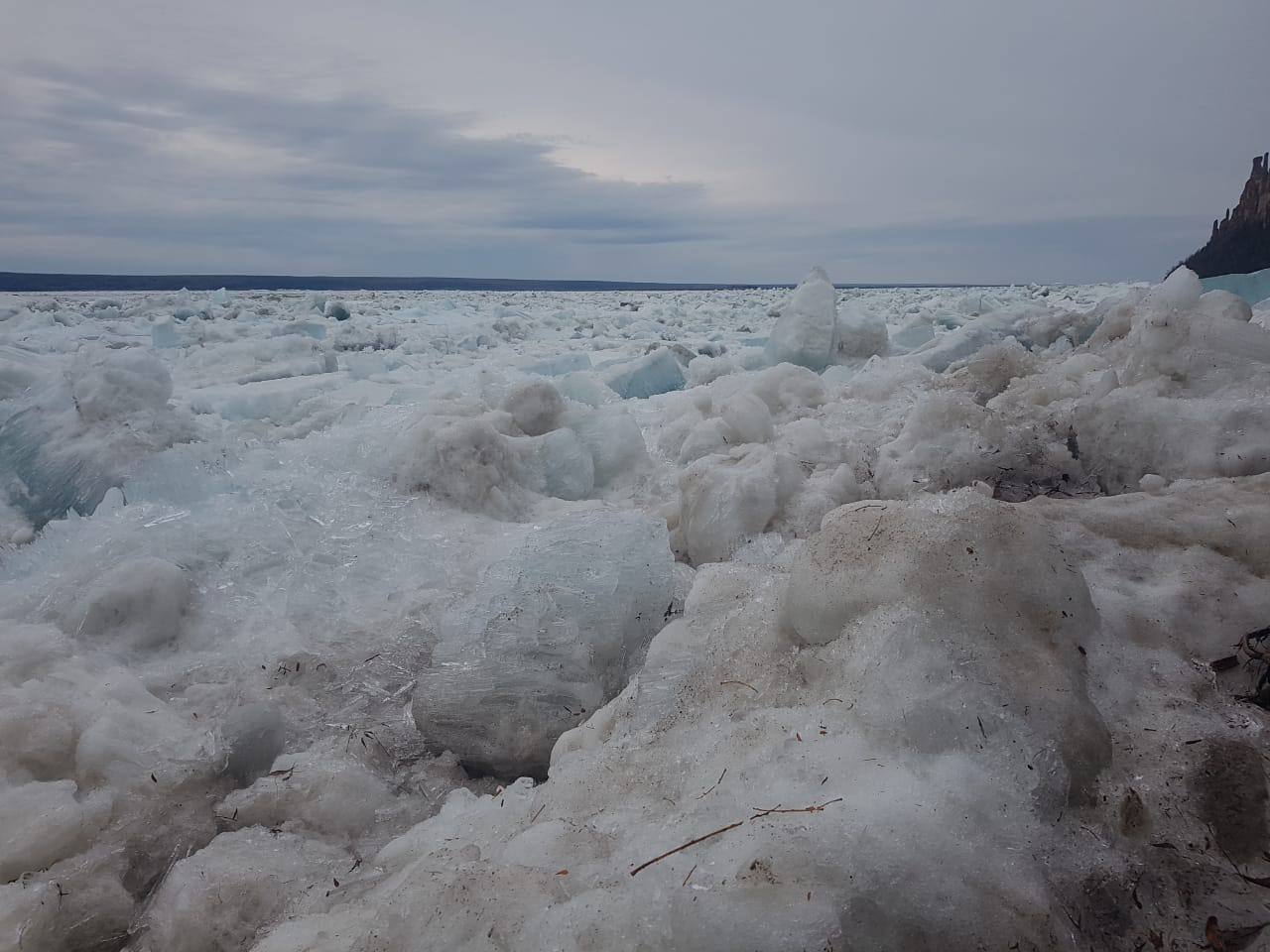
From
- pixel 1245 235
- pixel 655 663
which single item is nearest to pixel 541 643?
pixel 655 663

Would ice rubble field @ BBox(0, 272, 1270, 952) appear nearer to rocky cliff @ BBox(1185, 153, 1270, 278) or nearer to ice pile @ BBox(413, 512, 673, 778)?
ice pile @ BBox(413, 512, 673, 778)

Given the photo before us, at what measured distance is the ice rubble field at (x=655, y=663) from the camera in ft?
3.67

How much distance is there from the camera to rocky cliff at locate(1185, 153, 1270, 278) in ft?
29.7

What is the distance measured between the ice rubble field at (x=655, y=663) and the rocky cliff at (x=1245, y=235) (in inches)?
241

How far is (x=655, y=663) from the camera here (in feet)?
6.41

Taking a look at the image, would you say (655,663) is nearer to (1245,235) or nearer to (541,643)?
(541,643)

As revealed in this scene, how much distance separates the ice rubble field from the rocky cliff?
6.11m

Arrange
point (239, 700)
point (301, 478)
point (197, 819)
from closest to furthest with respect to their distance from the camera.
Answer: point (197, 819)
point (239, 700)
point (301, 478)

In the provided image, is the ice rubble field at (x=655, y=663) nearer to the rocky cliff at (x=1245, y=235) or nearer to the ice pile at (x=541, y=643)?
the ice pile at (x=541, y=643)

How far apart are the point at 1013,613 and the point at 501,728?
1.47 meters

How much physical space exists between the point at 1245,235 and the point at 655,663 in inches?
440

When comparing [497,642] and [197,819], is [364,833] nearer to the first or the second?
[197,819]

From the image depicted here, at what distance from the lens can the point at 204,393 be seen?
666 centimetres

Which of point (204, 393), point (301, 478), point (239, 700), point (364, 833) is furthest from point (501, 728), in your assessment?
point (204, 393)
